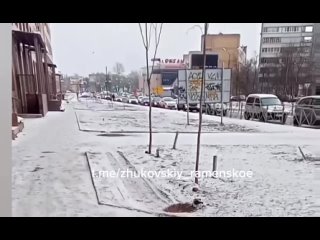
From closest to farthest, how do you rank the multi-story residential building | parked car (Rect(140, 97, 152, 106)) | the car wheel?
the multi-story residential building
parked car (Rect(140, 97, 152, 106))
the car wheel

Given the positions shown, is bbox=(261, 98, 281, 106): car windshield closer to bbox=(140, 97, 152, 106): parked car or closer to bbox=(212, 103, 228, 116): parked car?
bbox=(212, 103, 228, 116): parked car

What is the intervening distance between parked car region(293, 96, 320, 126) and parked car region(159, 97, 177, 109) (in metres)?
0.83

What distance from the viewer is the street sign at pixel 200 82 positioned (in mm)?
2178

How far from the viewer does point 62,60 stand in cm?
220

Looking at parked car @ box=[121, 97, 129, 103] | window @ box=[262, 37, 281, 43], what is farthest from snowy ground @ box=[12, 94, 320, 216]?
window @ box=[262, 37, 281, 43]

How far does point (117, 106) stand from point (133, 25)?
22.1 inches

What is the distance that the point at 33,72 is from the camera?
2281 mm

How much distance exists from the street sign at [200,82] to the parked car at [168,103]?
0.05m

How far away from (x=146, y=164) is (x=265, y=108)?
0.91 meters

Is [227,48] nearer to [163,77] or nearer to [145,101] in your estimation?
[163,77]

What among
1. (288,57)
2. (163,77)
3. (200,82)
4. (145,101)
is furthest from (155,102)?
(288,57)

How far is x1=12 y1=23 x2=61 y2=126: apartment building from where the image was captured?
204 cm
